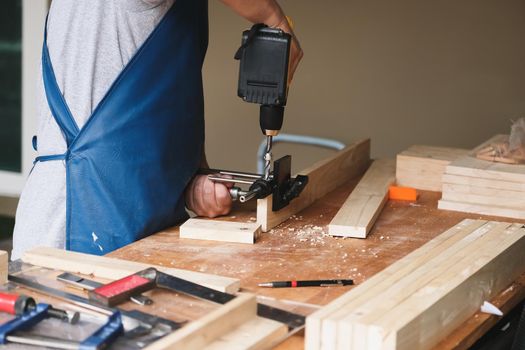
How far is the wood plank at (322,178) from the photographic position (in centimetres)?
241

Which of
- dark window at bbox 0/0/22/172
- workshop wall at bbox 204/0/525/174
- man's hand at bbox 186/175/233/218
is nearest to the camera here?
man's hand at bbox 186/175/233/218

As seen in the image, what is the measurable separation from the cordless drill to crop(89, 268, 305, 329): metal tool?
2.26 ft

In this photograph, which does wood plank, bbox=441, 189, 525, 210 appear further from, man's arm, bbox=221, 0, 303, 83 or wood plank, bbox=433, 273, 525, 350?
man's arm, bbox=221, 0, 303, 83

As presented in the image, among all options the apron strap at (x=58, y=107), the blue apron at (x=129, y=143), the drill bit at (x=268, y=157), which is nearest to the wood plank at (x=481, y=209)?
the drill bit at (x=268, y=157)

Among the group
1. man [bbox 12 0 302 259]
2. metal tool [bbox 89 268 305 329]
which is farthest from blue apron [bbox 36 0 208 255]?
metal tool [bbox 89 268 305 329]

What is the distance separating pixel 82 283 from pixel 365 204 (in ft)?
3.41

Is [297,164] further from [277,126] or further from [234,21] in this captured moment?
[277,126]

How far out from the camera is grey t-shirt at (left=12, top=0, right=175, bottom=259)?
89.5 inches

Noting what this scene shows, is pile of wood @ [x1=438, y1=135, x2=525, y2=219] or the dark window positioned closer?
pile of wood @ [x1=438, y1=135, x2=525, y2=219]

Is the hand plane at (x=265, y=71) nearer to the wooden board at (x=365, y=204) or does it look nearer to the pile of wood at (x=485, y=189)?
the wooden board at (x=365, y=204)

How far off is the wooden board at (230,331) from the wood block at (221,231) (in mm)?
653

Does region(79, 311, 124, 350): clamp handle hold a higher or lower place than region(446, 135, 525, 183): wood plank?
lower

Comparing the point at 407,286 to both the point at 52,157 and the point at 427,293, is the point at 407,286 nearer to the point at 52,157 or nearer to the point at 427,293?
the point at 427,293

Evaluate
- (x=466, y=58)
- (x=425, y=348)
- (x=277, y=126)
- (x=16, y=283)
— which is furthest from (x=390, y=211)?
(x=466, y=58)
